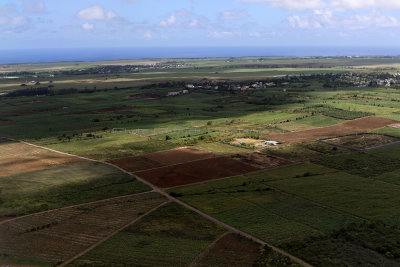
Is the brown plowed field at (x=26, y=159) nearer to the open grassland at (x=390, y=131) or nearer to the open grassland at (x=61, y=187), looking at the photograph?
the open grassland at (x=61, y=187)

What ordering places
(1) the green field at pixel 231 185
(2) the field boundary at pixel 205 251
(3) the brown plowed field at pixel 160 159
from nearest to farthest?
(2) the field boundary at pixel 205 251, (1) the green field at pixel 231 185, (3) the brown plowed field at pixel 160 159

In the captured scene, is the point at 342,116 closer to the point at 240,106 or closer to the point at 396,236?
the point at 240,106

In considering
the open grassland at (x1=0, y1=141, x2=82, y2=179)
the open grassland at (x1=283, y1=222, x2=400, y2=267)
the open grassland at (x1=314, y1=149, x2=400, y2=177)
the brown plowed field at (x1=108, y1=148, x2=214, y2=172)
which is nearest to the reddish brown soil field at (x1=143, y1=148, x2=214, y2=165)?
the brown plowed field at (x1=108, y1=148, x2=214, y2=172)

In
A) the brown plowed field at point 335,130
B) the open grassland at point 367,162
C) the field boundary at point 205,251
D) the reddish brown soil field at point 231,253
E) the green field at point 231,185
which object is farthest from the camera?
the brown plowed field at point 335,130

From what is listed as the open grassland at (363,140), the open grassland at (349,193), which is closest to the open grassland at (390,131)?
the open grassland at (363,140)

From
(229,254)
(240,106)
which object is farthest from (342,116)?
(229,254)

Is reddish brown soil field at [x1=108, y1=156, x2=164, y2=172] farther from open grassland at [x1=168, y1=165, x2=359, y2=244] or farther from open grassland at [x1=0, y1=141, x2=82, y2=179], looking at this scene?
open grassland at [x1=168, y1=165, x2=359, y2=244]

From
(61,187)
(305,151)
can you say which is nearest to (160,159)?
(61,187)
